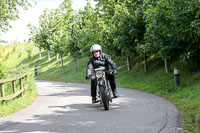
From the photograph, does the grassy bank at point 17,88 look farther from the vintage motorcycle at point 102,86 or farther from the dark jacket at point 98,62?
the vintage motorcycle at point 102,86

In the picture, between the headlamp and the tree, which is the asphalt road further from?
the tree

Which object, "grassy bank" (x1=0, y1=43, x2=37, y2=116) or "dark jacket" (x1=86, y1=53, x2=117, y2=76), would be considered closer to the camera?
"dark jacket" (x1=86, y1=53, x2=117, y2=76)

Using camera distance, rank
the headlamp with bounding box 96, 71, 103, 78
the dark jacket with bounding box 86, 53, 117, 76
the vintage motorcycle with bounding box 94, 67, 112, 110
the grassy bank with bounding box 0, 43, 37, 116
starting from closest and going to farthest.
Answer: the vintage motorcycle with bounding box 94, 67, 112, 110 < the headlamp with bounding box 96, 71, 103, 78 < the dark jacket with bounding box 86, 53, 117, 76 < the grassy bank with bounding box 0, 43, 37, 116

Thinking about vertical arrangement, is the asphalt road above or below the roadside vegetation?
below

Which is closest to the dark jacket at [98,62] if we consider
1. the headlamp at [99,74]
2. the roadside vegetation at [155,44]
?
the headlamp at [99,74]

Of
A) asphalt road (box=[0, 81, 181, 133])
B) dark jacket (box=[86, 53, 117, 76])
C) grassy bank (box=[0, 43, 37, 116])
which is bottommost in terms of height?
asphalt road (box=[0, 81, 181, 133])

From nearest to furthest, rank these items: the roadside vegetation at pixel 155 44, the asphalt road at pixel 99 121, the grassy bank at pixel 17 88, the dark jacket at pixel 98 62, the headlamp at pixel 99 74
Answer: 1. the asphalt road at pixel 99 121
2. the headlamp at pixel 99 74
3. the dark jacket at pixel 98 62
4. the grassy bank at pixel 17 88
5. the roadside vegetation at pixel 155 44

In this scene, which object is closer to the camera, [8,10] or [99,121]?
[99,121]

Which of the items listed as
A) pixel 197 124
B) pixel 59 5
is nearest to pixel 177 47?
pixel 197 124

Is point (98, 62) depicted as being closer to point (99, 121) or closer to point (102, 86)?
point (102, 86)

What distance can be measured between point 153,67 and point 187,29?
10030 mm

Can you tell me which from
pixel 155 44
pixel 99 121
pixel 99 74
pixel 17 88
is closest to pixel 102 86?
pixel 99 74

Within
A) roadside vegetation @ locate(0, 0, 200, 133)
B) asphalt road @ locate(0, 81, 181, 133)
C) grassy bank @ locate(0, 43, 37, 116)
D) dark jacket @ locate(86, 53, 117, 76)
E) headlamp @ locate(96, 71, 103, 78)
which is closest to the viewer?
asphalt road @ locate(0, 81, 181, 133)

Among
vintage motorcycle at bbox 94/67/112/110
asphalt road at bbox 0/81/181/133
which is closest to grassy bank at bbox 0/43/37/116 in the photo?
asphalt road at bbox 0/81/181/133
